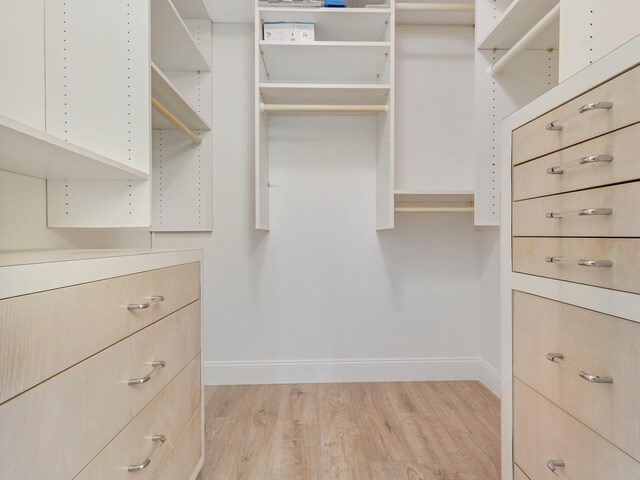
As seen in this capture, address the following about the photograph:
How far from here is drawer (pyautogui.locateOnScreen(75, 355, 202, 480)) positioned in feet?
2.23

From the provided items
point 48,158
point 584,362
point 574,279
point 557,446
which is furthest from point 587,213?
point 48,158

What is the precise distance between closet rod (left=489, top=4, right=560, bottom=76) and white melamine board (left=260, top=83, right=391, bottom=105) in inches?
19.3

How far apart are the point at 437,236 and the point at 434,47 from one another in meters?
1.12

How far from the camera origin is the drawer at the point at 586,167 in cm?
62

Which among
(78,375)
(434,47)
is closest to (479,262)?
(434,47)

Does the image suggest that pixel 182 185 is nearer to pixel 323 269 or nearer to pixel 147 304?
pixel 323 269

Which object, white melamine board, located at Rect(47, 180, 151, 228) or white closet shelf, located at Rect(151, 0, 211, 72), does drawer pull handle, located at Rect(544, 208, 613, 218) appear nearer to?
white melamine board, located at Rect(47, 180, 151, 228)

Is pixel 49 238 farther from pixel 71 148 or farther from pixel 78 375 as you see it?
pixel 78 375

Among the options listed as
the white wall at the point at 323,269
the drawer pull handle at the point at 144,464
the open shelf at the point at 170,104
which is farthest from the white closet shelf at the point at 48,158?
the white wall at the point at 323,269

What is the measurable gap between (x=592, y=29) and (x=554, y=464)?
112 cm

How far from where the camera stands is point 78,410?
60 cm

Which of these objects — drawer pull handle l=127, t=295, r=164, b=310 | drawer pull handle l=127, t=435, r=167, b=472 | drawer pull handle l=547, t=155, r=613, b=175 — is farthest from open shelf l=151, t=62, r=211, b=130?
drawer pull handle l=547, t=155, r=613, b=175

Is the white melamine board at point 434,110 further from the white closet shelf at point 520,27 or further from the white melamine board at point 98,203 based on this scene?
the white melamine board at point 98,203

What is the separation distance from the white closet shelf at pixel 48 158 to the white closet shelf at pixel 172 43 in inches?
27.9
